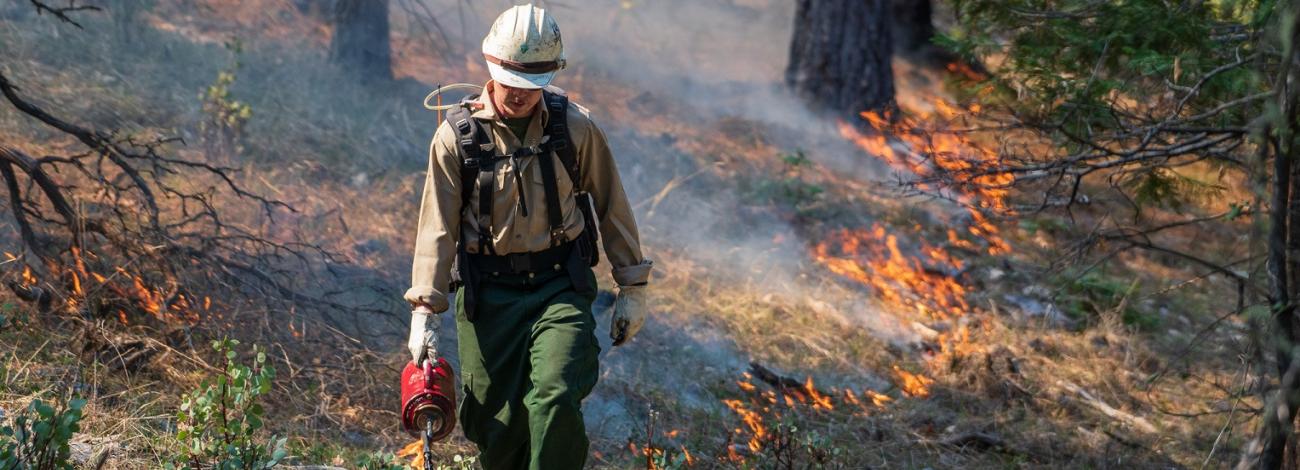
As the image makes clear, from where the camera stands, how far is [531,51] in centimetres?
391

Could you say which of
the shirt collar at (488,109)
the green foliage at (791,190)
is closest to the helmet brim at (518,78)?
the shirt collar at (488,109)

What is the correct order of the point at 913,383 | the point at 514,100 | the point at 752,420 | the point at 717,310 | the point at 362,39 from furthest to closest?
the point at 362,39 → the point at 717,310 → the point at 913,383 → the point at 752,420 → the point at 514,100

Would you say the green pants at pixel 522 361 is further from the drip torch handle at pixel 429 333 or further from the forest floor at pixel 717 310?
the forest floor at pixel 717 310

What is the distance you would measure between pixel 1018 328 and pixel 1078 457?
199cm

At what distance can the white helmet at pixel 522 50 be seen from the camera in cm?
389

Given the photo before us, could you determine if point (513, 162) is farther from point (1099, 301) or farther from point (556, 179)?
point (1099, 301)

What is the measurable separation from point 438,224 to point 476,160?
27 cm

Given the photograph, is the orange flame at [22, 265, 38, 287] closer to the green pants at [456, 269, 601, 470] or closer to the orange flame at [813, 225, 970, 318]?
the green pants at [456, 269, 601, 470]

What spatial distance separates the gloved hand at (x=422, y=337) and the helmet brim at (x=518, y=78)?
0.85 metres

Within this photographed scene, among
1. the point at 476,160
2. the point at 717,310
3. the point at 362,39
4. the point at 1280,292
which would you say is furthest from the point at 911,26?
the point at 476,160

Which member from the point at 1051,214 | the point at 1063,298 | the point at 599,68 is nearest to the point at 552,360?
the point at 1063,298

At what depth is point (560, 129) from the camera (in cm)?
404

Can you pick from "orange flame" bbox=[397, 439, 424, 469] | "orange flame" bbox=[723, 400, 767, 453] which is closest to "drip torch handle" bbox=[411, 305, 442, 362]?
"orange flame" bbox=[397, 439, 424, 469]

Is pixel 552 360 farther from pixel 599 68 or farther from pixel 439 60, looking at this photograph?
pixel 599 68
